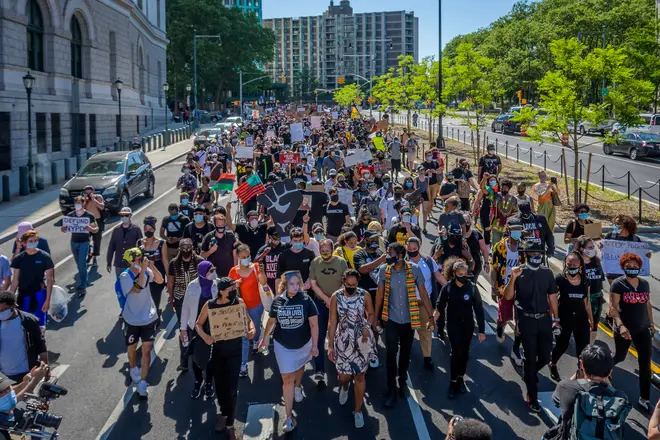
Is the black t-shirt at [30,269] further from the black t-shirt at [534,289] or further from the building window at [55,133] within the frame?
the building window at [55,133]

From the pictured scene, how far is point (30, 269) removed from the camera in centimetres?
812

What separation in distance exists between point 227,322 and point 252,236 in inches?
154

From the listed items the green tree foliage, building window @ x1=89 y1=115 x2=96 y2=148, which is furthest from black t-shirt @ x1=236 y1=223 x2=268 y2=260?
the green tree foliage

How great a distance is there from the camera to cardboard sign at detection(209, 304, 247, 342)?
6.36m

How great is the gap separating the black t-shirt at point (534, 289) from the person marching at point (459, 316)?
1.68 feet

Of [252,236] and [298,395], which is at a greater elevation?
[252,236]

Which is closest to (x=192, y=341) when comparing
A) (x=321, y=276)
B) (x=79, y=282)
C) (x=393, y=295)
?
(x=321, y=276)

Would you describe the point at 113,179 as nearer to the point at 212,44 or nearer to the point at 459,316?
the point at 459,316

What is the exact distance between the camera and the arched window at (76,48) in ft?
124

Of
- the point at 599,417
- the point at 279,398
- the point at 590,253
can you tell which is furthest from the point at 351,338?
the point at 590,253

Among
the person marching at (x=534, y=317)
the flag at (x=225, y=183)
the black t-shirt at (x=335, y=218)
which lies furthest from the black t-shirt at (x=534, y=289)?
the flag at (x=225, y=183)

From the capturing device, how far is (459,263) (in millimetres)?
7250

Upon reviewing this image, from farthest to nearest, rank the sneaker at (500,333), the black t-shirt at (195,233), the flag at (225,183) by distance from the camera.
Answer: the flag at (225,183)
the black t-shirt at (195,233)
the sneaker at (500,333)

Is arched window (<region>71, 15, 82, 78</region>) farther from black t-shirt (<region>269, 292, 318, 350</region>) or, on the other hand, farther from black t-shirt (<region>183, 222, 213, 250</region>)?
black t-shirt (<region>269, 292, 318, 350</region>)
